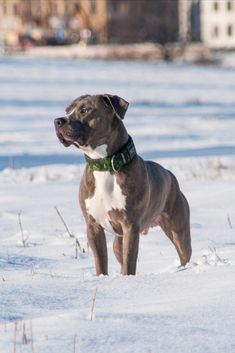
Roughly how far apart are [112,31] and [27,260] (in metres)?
108

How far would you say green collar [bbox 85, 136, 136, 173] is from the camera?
6660 mm

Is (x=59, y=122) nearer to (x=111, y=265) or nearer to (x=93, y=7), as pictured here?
(x=111, y=265)

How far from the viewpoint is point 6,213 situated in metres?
10.0

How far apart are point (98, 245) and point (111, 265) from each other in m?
1.00

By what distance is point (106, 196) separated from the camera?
21.8 feet

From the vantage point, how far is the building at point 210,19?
12262 cm

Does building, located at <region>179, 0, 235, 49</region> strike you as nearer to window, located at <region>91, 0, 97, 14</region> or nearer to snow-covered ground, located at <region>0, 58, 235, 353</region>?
window, located at <region>91, 0, 97, 14</region>

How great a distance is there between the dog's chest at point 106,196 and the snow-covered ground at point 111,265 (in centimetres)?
43

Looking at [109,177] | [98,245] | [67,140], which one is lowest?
[98,245]

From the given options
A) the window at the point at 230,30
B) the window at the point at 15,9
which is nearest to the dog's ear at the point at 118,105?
the window at the point at 230,30

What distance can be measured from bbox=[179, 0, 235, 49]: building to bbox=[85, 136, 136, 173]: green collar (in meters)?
113

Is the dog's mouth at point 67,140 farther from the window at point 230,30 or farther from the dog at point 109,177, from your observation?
the window at point 230,30

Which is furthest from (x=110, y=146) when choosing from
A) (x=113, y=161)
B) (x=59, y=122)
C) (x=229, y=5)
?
(x=229, y=5)

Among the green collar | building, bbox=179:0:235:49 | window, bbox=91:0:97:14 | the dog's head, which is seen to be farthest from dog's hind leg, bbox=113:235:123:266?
window, bbox=91:0:97:14
